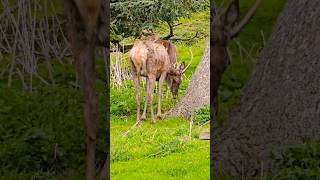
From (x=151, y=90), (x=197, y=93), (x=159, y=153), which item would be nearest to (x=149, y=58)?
(x=151, y=90)

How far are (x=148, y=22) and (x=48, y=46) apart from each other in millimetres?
1019

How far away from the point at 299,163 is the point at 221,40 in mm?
1399

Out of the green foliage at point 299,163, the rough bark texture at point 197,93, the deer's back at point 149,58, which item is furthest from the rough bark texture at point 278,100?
the deer's back at point 149,58

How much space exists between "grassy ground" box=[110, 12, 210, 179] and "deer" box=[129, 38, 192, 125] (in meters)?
0.11

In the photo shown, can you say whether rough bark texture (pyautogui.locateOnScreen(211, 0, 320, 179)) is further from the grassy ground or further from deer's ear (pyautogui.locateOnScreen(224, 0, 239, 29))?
deer's ear (pyautogui.locateOnScreen(224, 0, 239, 29))

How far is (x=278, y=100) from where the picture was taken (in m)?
4.62

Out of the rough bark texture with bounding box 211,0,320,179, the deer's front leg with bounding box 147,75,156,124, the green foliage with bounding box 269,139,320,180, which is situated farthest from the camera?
the deer's front leg with bounding box 147,75,156,124

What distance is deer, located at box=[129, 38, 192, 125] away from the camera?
495cm

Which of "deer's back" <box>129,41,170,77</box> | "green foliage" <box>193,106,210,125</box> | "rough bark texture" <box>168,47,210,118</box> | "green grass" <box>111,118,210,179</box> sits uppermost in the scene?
"deer's back" <box>129,41,170,77</box>

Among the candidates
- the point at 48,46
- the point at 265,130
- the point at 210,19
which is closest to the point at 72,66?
the point at 48,46

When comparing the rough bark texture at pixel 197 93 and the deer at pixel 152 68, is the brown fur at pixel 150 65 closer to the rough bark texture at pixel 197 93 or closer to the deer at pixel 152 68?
the deer at pixel 152 68

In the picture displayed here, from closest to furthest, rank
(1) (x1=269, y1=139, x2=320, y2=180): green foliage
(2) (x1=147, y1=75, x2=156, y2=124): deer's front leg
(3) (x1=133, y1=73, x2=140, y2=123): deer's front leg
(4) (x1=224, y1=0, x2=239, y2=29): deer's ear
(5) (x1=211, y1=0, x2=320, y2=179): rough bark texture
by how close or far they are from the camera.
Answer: (1) (x1=269, y1=139, x2=320, y2=180): green foliage < (5) (x1=211, y1=0, x2=320, y2=179): rough bark texture < (2) (x1=147, y1=75, x2=156, y2=124): deer's front leg < (3) (x1=133, y1=73, x2=140, y2=123): deer's front leg < (4) (x1=224, y1=0, x2=239, y2=29): deer's ear

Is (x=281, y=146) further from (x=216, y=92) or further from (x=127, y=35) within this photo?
(x=127, y=35)

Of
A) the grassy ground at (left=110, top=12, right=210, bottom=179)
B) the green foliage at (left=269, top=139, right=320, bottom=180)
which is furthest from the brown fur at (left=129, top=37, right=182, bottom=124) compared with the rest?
the green foliage at (left=269, top=139, right=320, bottom=180)
